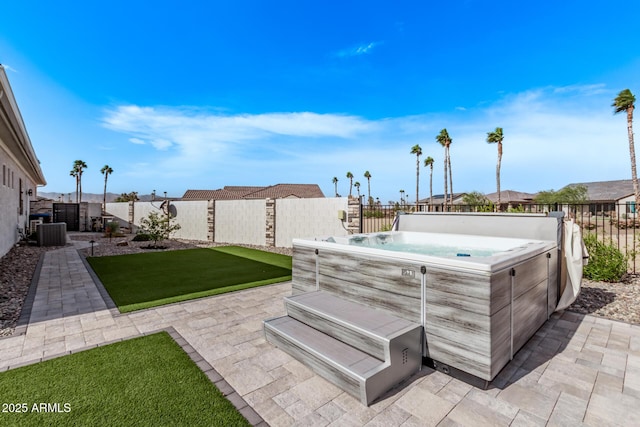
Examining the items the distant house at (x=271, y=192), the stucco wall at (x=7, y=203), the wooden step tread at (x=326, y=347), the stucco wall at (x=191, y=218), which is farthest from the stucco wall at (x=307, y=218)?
the distant house at (x=271, y=192)

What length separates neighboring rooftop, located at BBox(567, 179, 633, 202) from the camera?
31.0m

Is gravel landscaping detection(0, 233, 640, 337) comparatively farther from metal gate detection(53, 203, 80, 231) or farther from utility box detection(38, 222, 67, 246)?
metal gate detection(53, 203, 80, 231)

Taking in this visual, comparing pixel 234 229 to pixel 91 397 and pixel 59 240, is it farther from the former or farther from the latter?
pixel 91 397

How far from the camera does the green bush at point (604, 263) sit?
540 centimetres

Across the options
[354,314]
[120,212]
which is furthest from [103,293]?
[120,212]

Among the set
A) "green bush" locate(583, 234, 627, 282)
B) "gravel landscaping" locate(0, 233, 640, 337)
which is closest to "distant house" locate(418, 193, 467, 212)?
"green bush" locate(583, 234, 627, 282)

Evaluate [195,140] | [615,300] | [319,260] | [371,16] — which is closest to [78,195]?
[195,140]

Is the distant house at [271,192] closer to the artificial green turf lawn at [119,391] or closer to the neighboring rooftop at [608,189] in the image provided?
the artificial green turf lawn at [119,391]

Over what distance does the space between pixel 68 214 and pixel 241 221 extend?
13.4 m

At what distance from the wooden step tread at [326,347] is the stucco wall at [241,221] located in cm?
842

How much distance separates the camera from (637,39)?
7.10m

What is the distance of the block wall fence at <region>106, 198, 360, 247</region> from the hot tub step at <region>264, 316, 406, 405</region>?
633cm

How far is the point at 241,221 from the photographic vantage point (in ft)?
39.8

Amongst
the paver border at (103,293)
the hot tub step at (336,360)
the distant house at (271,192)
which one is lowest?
the paver border at (103,293)
